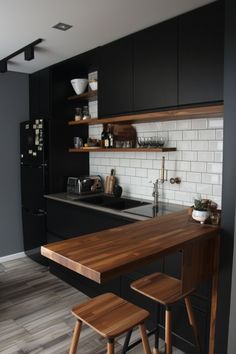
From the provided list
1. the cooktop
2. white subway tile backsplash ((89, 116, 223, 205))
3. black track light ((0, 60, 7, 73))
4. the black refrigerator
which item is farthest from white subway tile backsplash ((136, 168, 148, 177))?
black track light ((0, 60, 7, 73))

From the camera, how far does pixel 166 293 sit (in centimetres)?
171

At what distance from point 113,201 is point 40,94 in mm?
1721

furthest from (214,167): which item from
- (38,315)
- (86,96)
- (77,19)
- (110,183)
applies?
(38,315)

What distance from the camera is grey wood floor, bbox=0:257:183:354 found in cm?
233

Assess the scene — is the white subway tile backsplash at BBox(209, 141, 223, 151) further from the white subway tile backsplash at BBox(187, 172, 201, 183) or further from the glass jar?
the glass jar

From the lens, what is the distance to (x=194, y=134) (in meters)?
2.70

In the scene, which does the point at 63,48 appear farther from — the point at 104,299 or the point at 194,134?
the point at 104,299

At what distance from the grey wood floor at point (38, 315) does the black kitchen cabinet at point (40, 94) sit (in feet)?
6.39

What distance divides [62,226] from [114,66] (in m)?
1.79

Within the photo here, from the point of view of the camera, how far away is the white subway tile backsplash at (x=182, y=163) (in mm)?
2568

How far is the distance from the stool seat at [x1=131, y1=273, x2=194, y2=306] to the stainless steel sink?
125 cm

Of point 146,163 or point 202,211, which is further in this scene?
point 146,163

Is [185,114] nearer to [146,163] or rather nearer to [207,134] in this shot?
[207,134]

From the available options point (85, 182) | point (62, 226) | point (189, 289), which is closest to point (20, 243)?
point (62, 226)
